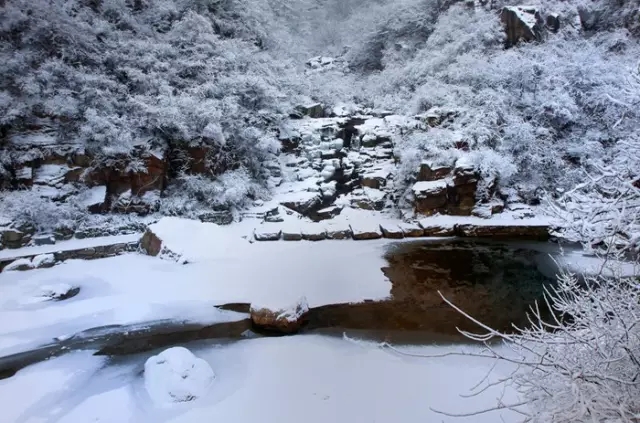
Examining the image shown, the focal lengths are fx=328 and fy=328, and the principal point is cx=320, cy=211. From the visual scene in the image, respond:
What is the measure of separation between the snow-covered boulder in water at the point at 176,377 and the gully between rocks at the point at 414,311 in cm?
63

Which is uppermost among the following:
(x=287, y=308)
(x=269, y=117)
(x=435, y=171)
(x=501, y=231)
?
(x=269, y=117)

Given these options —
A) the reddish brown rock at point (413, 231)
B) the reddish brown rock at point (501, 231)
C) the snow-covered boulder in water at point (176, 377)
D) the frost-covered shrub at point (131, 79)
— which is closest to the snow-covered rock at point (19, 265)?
the frost-covered shrub at point (131, 79)

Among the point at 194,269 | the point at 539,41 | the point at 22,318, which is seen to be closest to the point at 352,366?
the point at 194,269

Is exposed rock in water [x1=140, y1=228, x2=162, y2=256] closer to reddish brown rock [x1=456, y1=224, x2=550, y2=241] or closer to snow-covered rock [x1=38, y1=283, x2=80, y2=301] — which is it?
snow-covered rock [x1=38, y1=283, x2=80, y2=301]

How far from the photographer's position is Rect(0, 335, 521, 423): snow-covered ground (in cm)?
264

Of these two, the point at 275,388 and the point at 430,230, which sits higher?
the point at 275,388

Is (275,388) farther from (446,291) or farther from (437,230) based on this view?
(437,230)

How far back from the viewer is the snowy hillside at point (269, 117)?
21.0 ft

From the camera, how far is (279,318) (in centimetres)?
385

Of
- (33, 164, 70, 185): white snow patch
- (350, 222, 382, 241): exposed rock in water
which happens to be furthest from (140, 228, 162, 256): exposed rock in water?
(350, 222, 382, 241): exposed rock in water

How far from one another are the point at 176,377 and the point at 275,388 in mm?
889

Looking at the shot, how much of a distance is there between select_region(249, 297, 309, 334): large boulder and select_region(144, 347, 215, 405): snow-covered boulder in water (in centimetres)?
86

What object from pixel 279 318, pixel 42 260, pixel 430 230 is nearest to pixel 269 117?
pixel 430 230

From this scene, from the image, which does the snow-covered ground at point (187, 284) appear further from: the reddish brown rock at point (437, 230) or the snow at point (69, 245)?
the reddish brown rock at point (437, 230)
